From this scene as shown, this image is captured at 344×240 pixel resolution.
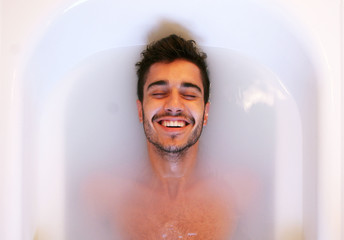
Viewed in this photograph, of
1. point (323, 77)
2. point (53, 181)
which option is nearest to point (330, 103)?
Answer: point (323, 77)

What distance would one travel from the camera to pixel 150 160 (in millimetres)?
1325

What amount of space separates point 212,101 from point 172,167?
0.32 metres

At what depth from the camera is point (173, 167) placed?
4.27 feet

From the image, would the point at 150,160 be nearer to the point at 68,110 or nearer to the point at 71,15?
the point at 68,110

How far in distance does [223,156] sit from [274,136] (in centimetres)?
22

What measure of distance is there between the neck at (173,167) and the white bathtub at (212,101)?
3.9 inches

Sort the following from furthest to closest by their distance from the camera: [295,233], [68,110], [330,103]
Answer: [68,110]
[295,233]
[330,103]

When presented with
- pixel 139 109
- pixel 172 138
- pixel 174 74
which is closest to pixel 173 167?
pixel 172 138

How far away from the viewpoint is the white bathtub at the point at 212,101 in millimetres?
1034

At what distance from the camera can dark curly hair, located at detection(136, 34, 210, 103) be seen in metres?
1.21

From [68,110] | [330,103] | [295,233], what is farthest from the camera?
[68,110]

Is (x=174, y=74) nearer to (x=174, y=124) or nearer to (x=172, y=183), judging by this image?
(x=174, y=124)

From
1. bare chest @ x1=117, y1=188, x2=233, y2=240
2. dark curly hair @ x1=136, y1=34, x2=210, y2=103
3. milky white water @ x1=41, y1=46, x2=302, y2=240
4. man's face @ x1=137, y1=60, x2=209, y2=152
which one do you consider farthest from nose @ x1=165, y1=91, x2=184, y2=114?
bare chest @ x1=117, y1=188, x2=233, y2=240

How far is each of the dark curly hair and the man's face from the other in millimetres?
23
